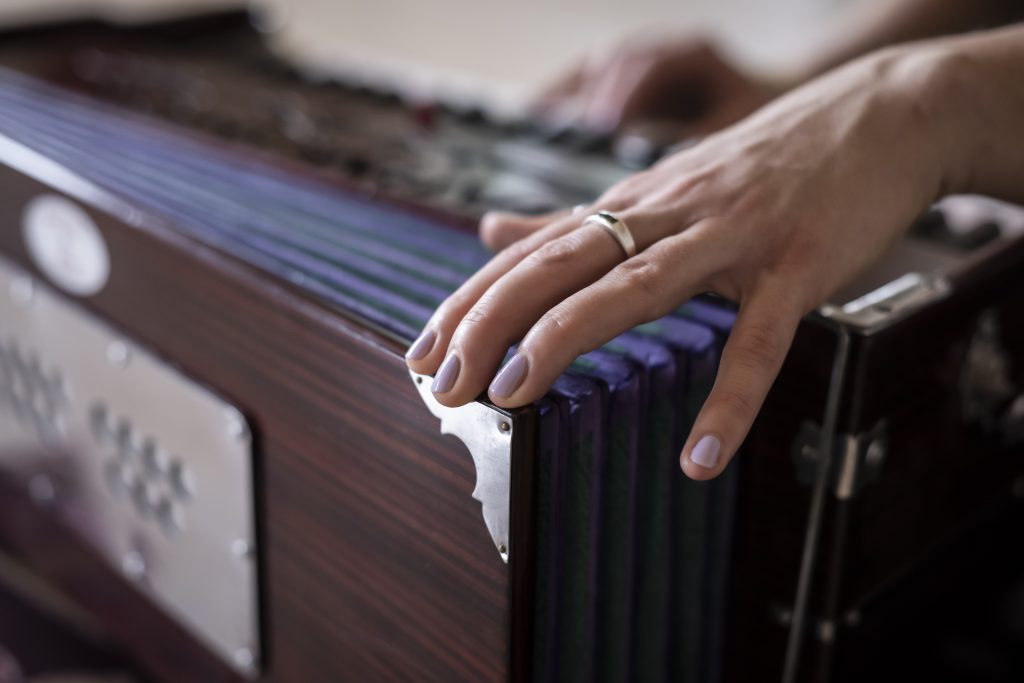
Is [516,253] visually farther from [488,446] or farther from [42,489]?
[42,489]

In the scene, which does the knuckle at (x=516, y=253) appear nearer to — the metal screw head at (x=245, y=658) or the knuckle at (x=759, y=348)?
the knuckle at (x=759, y=348)

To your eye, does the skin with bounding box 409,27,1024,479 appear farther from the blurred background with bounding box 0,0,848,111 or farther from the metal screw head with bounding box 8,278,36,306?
the blurred background with bounding box 0,0,848,111

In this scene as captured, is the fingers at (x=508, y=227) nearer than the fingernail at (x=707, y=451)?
No

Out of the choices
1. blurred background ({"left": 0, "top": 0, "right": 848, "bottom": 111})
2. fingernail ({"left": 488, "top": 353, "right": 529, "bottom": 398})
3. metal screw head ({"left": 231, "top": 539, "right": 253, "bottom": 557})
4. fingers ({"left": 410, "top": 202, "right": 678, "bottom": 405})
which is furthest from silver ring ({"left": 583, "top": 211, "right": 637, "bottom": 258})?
blurred background ({"left": 0, "top": 0, "right": 848, "bottom": 111})

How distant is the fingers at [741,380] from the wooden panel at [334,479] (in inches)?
4.8

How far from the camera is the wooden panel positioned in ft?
1.87

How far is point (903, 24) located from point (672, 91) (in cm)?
41

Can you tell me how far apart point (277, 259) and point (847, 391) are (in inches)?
14.6

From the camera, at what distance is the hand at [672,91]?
1.26m

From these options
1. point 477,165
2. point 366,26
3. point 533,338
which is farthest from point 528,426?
point 366,26

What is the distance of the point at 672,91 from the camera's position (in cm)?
129

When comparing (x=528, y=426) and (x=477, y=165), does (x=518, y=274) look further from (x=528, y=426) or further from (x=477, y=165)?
(x=477, y=165)

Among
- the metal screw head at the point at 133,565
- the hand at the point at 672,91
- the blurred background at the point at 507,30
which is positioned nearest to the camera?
the metal screw head at the point at 133,565

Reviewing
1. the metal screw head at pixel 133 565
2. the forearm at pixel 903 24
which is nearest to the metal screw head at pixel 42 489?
the metal screw head at pixel 133 565
